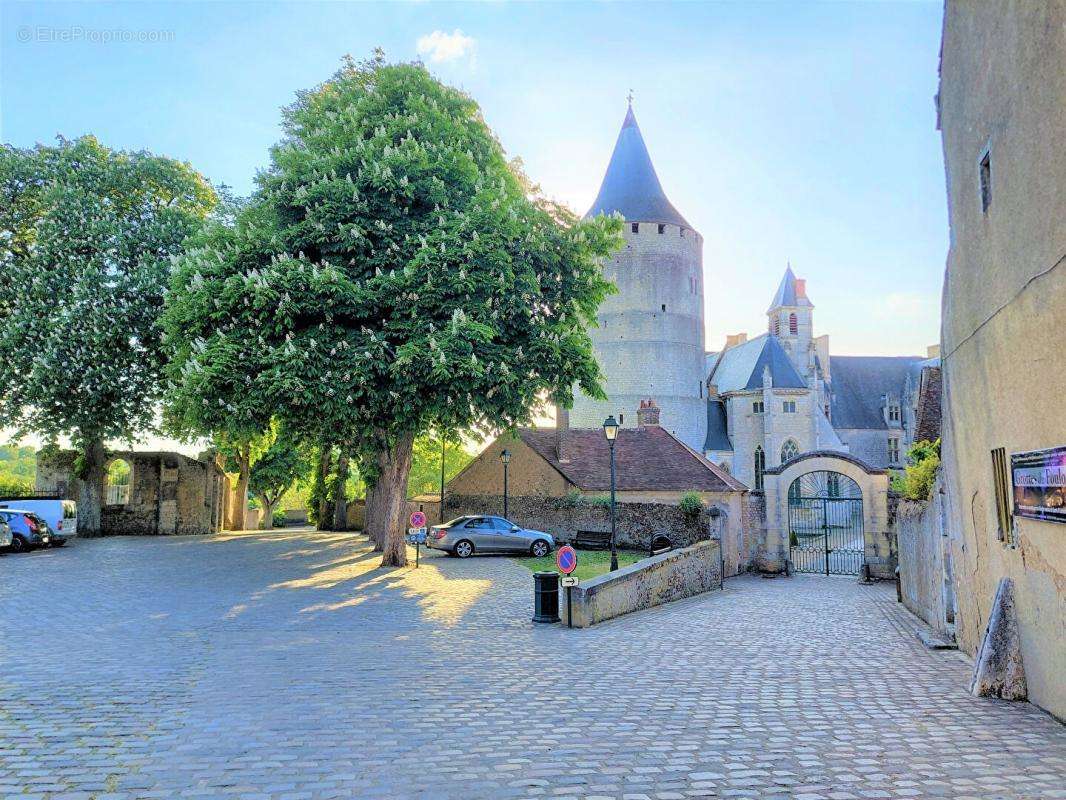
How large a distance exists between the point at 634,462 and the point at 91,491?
24509 mm

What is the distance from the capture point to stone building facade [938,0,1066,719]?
22.4ft

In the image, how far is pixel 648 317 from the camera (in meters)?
61.0

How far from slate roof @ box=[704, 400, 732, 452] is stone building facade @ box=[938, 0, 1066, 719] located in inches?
2176

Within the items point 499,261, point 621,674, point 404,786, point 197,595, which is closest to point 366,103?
point 499,261

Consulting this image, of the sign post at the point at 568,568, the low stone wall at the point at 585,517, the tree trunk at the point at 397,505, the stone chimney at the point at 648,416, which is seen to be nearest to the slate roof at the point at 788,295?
the stone chimney at the point at 648,416

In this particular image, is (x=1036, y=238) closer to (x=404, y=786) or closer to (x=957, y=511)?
(x=957, y=511)

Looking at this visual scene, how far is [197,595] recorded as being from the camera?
51.8 ft

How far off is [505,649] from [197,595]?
27.5 ft

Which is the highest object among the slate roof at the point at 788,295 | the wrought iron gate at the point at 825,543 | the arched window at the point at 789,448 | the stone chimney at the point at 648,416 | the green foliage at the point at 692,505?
the slate roof at the point at 788,295

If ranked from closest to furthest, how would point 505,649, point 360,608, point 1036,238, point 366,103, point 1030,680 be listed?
point 1036,238 < point 1030,680 < point 505,649 < point 360,608 < point 366,103

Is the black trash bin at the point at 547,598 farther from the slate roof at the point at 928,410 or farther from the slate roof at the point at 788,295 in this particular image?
the slate roof at the point at 788,295

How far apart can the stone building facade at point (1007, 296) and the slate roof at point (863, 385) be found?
71874 mm

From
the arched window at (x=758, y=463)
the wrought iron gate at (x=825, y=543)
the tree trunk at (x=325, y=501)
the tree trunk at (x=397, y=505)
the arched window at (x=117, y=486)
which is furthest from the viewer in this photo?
the arched window at (x=758, y=463)

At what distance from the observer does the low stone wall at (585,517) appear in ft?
91.4
